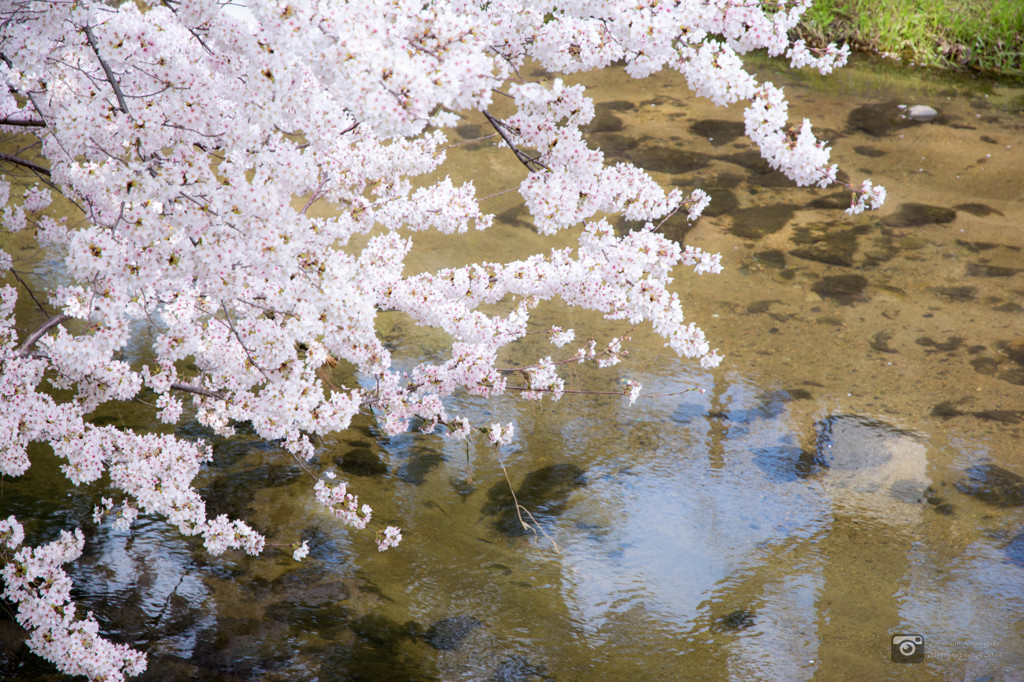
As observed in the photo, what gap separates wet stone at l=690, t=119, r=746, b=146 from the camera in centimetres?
677

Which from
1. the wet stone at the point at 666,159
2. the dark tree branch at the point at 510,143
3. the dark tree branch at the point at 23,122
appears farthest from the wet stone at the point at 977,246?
the dark tree branch at the point at 23,122

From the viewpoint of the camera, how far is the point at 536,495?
3568 millimetres

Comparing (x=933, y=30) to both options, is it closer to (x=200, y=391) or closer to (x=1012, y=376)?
(x=1012, y=376)

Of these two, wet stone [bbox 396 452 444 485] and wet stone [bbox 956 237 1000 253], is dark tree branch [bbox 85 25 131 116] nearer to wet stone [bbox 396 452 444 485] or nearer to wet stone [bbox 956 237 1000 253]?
wet stone [bbox 396 452 444 485]

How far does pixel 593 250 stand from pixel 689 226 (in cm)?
297

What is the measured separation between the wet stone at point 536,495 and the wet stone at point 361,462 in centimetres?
55

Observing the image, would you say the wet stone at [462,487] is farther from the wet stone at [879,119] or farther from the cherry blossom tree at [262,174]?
the wet stone at [879,119]

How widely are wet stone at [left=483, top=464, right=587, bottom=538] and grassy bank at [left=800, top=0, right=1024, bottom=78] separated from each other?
6474mm

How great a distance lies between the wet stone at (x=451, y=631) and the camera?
2852mm

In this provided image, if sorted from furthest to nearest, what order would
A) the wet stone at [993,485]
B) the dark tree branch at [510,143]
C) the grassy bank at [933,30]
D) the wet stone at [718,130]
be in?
the grassy bank at [933,30], the wet stone at [718,130], the wet stone at [993,485], the dark tree branch at [510,143]

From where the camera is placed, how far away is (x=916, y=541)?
3.32 m

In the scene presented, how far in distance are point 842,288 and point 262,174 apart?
3.93 metres

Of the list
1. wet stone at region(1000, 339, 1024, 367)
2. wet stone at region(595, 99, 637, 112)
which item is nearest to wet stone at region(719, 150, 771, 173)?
wet stone at region(595, 99, 637, 112)

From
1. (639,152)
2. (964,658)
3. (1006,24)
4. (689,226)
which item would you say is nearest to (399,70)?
(964,658)
